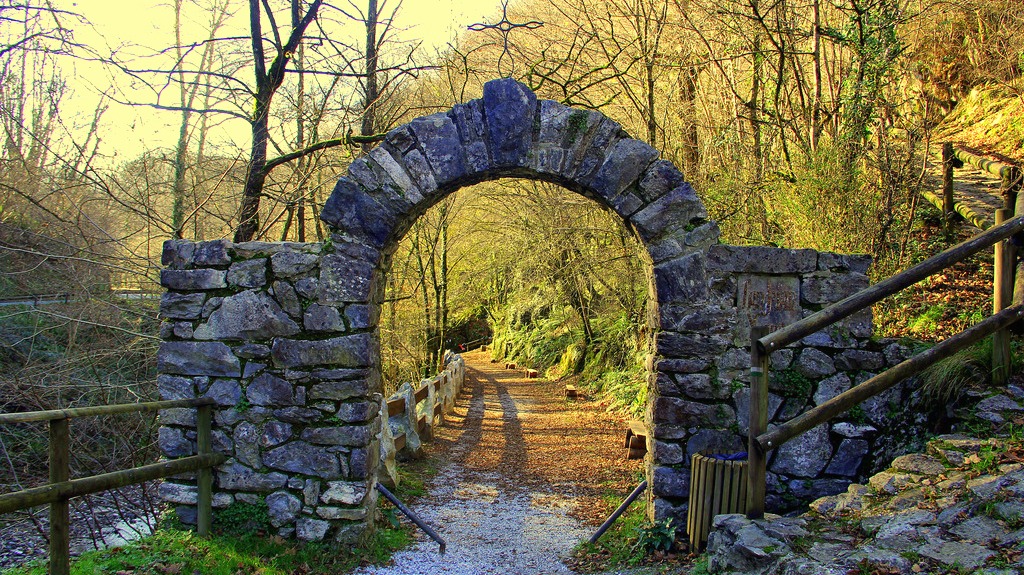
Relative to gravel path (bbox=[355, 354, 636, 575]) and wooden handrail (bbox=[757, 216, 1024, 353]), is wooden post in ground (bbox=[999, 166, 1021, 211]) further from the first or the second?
gravel path (bbox=[355, 354, 636, 575])

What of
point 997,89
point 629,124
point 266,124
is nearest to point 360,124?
point 266,124

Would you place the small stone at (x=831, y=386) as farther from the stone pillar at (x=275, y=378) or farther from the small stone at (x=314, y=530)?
the small stone at (x=314, y=530)

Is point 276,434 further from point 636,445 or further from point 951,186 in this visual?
point 951,186

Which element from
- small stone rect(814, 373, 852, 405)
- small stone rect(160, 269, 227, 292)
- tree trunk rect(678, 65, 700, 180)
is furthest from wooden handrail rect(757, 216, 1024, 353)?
tree trunk rect(678, 65, 700, 180)

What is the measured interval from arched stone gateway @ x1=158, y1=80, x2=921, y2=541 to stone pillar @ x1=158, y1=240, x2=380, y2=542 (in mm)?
10

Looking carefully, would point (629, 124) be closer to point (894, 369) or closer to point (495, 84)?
point (495, 84)

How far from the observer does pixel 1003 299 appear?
399 centimetres

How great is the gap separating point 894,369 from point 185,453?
466 cm

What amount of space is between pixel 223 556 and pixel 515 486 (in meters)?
3.52

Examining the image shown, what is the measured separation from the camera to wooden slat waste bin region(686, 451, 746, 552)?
4.05 metres

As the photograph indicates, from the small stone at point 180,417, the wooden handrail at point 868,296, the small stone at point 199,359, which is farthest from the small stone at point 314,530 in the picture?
the wooden handrail at point 868,296

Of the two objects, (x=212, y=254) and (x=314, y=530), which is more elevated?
(x=212, y=254)

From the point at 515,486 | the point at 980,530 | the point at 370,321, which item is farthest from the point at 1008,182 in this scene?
the point at 370,321

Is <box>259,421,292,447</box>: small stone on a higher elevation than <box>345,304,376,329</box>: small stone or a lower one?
lower
